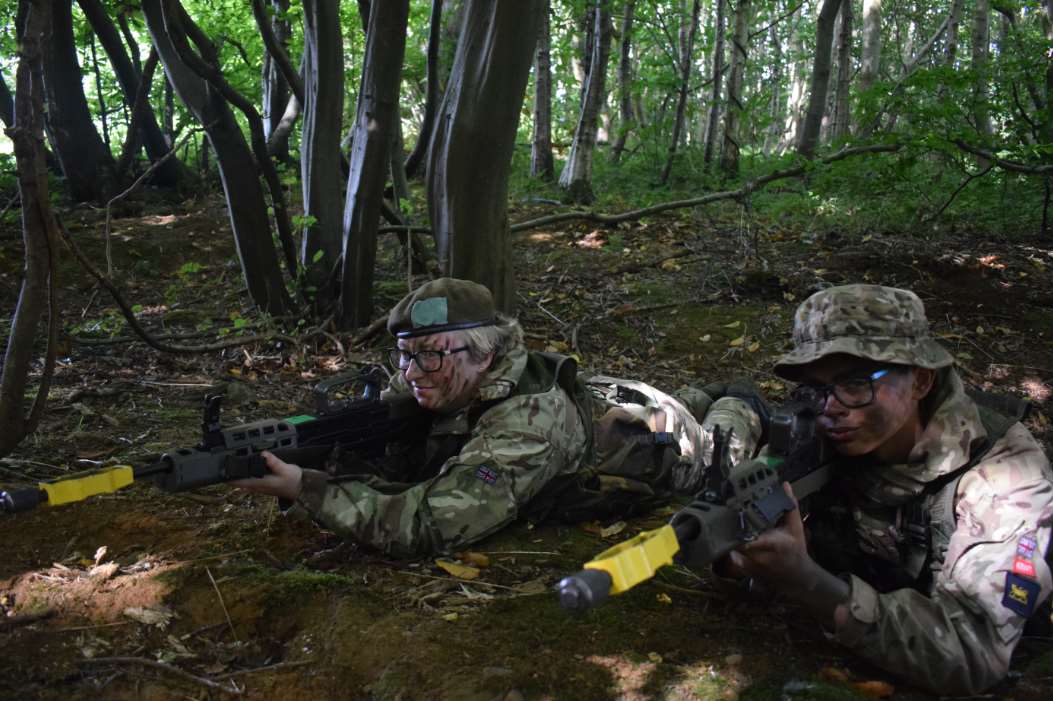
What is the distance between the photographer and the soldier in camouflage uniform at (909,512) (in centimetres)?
223

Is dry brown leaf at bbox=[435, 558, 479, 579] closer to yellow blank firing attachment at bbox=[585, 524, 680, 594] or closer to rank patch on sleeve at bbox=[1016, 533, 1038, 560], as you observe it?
yellow blank firing attachment at bbox=[585, 524, 680, 594]

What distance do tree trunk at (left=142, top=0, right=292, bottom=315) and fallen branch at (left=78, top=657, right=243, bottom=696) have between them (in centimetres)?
429

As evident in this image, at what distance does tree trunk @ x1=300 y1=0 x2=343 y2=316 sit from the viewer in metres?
6.06

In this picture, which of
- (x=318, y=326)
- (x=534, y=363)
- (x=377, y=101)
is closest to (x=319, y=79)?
(x=377, y=101)

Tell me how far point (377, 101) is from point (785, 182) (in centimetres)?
957

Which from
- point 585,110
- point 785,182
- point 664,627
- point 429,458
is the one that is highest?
point 585,110

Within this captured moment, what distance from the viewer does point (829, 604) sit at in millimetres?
2293

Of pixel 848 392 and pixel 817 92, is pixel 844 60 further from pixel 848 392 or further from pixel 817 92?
pixel 848 392

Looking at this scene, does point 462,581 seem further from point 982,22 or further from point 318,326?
point 982,22

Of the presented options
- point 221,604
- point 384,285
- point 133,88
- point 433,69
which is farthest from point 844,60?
point 221,604

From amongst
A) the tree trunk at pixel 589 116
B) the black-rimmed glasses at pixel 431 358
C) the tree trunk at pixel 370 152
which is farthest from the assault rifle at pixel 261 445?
the tree trunk at pixel 589 116

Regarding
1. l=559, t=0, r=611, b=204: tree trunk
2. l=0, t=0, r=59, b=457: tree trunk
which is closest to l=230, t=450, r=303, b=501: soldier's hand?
l=0, t=0, r=59, b=457: tree trunk

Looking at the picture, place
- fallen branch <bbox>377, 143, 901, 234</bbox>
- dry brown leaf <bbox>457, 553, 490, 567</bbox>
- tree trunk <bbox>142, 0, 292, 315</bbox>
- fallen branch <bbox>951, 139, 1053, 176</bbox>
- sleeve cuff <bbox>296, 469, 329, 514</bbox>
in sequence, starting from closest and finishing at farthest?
1. sleeve cuff <bbox>296, 469, 329, 514</bbox>
2. dry brown leaf <bbox>457, 553, 490, 567</bbox>
3. tree trunk <bbox>142, 0, 292, 315</bbox>
4. fallen branch <bbox>951, 139, 1053, 176</bbox>
5. fallen branch <bbox>377, 143, 901, 234</bbox>

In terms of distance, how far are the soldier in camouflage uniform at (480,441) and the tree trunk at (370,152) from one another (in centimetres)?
269
